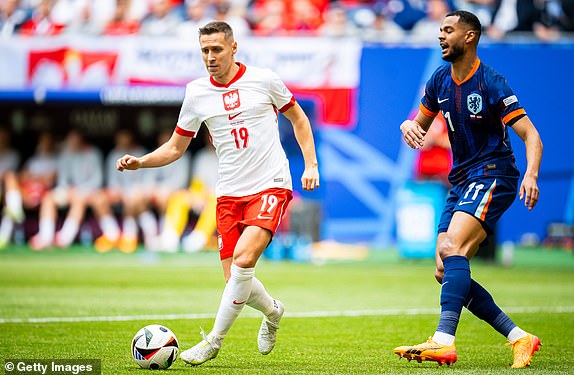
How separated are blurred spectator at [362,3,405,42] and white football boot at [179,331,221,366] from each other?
14.1 metres

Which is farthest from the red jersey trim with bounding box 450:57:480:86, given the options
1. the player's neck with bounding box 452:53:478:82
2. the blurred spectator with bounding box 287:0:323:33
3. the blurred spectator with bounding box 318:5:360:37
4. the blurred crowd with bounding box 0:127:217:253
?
the blurred spectator with bounding box 287:0:323:33

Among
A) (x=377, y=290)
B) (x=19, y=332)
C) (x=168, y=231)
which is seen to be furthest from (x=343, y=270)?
(x=19, y=332)

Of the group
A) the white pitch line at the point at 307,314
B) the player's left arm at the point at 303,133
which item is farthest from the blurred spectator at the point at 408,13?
the player's left arm at the point at 303,133

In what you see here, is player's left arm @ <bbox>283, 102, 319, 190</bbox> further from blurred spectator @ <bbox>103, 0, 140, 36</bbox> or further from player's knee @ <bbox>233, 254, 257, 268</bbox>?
blurred spectator @ <bbox>103, 0, 140, 36</bbox>

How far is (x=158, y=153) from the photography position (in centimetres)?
748

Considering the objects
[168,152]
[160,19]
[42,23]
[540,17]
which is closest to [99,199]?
[42,23]

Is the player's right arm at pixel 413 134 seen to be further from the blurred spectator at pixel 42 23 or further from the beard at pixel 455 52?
the blurred spectator at pixel 42 23

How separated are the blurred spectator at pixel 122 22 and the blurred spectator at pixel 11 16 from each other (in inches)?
65.0

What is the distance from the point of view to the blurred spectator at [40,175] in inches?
803

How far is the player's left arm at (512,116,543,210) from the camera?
6.73 meters

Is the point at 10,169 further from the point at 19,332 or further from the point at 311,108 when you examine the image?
the point at 19,332

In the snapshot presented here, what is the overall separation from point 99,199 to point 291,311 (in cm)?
1058

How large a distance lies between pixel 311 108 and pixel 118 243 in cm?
479

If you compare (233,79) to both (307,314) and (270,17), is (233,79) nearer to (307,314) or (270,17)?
(307,314)
